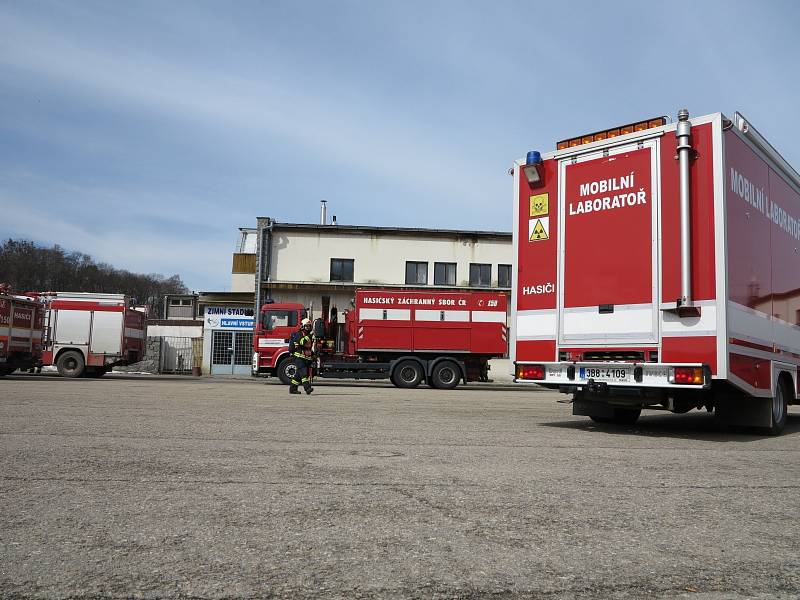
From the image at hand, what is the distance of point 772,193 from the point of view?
9.32 meters

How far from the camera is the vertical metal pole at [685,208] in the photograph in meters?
8.01

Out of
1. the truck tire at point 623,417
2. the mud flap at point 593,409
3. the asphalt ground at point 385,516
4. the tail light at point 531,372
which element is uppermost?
the tail light at point 531,372

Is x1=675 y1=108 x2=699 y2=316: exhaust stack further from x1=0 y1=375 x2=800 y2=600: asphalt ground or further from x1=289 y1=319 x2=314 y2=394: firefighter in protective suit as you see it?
x1=289 y1=319 x2=314 y2=394: firefighter in protective suit

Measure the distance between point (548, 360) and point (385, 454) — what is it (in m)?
3.68

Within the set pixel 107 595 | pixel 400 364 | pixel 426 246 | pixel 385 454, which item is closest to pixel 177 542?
pixel 107 595

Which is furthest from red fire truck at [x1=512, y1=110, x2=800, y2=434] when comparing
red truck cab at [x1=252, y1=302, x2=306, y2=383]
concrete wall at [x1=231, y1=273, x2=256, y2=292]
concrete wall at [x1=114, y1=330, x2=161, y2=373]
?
concrete wall at [x1=114, y1=330, x2=161, y2=373]

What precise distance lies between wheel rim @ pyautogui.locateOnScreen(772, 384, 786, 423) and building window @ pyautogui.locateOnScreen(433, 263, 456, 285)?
26.1 meters

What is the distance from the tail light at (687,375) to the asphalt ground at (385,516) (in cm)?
76

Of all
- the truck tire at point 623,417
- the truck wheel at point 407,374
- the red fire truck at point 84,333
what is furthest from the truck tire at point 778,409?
the red fire truck at point 84,333

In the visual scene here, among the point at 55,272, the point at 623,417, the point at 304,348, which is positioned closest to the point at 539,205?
the point at 623,417

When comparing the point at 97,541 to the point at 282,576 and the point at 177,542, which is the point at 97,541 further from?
Answer: the point at 282,576

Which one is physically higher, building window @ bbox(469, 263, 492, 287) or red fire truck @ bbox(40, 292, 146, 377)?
building window @ bbox(469, 263, 492, 287)

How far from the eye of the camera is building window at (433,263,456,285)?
35.4 m

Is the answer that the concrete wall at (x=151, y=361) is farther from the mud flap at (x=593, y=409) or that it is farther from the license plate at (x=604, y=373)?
the license plate at (x=604, y=373)
